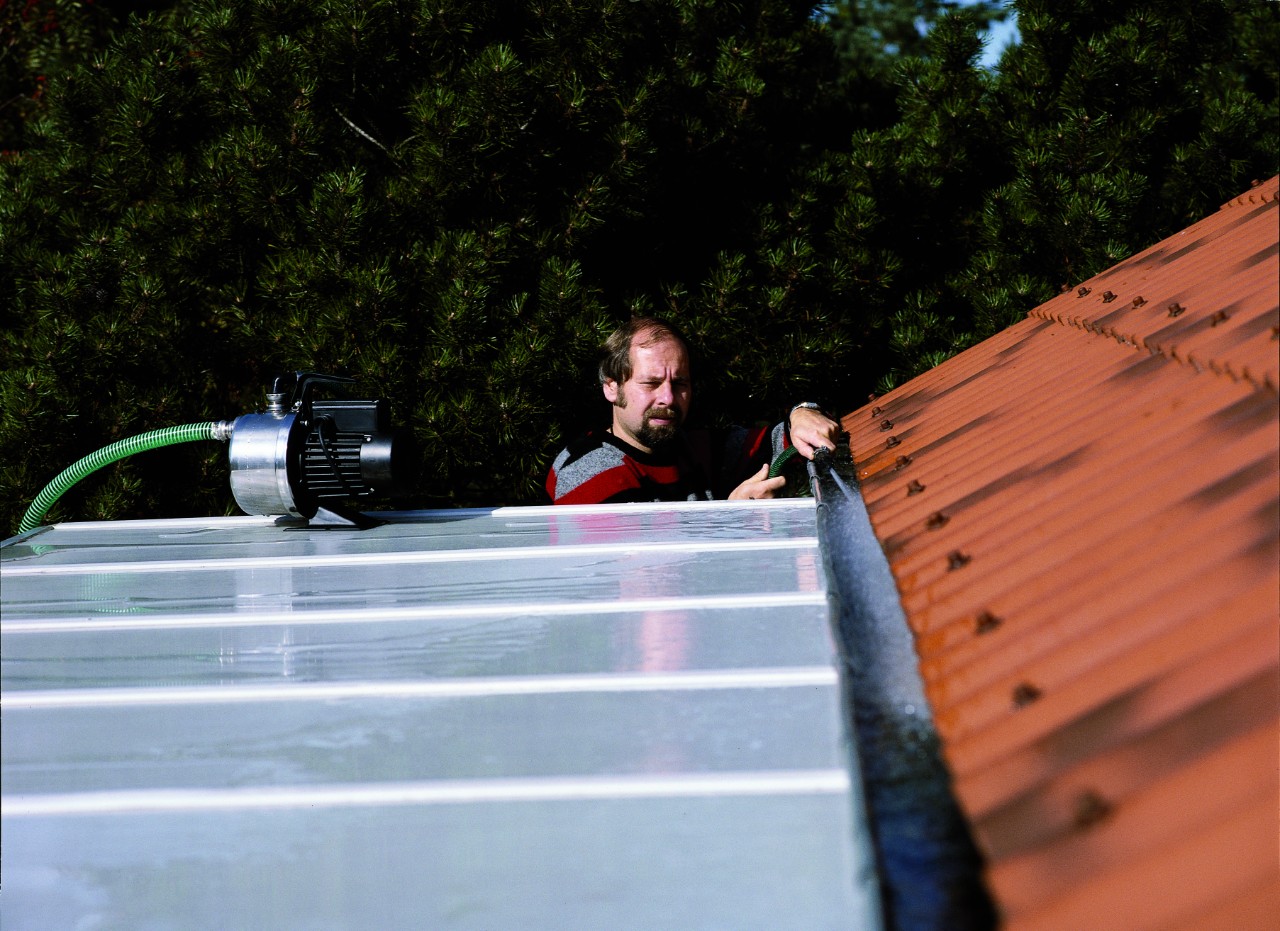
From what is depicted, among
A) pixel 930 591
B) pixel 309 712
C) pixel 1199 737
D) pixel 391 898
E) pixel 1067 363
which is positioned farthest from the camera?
pixel 1067 363

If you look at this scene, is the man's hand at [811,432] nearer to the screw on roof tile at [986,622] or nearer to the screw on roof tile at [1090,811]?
the screw on roof tile at [986,622]

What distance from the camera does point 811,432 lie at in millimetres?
4012

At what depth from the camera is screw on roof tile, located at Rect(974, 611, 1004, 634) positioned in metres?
1.66

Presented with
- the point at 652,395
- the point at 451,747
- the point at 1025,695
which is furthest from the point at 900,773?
the point at 652,395

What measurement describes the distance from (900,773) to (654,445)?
11.9 feet

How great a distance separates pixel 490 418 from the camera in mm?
4715

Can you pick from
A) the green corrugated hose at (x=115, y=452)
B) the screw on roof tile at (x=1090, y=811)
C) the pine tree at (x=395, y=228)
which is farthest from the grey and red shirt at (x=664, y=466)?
the screw on roof tile at (x=1090, y=811)

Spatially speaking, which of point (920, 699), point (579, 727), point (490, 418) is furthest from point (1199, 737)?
point (490, 418)

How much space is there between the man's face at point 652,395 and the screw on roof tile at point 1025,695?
3.17 meters

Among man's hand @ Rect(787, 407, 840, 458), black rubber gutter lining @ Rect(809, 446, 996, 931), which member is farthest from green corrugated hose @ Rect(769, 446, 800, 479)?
black rubber gutter lining @ Rect(809, 446, 996, 931)

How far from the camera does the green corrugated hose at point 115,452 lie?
355cm

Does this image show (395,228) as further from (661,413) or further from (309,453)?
(309,453)

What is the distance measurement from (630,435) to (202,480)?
1874mm

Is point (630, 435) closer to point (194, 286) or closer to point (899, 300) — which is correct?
point (899, 300)
